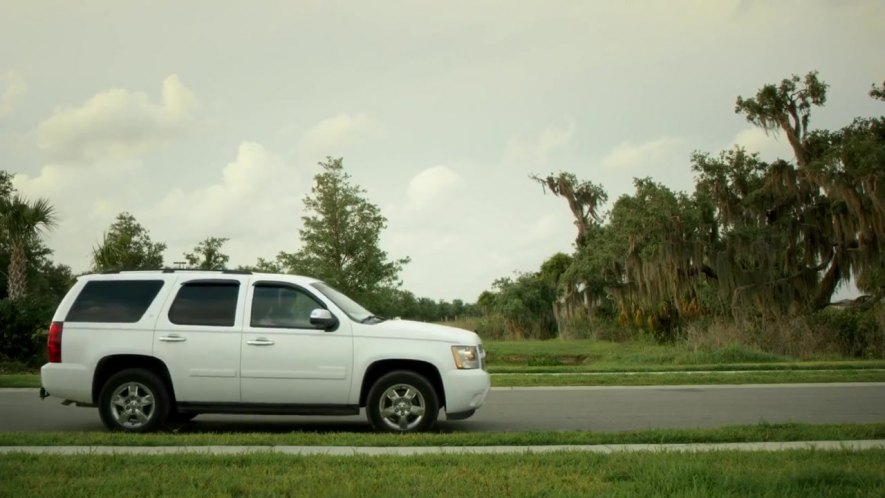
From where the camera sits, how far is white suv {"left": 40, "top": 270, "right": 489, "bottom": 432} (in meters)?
10.1

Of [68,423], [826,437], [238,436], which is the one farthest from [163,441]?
[826,437]

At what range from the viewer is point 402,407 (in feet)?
33.2

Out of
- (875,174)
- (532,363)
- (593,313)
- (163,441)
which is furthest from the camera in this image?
(593,313)

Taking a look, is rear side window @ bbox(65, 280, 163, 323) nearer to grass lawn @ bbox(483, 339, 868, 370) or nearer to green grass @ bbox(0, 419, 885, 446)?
green grass @ bbox(0, 419, 885, 446)

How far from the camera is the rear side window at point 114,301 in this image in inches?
414

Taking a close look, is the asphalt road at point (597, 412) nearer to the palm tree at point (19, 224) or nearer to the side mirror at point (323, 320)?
the side mirror at point (323, 320)

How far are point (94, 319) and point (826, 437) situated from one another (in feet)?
28.8

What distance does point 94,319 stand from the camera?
10492 millimetres

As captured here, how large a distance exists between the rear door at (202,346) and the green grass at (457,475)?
2.38 m

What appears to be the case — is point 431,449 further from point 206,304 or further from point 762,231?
point 762,231

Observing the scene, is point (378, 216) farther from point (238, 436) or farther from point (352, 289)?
point (238, 436)

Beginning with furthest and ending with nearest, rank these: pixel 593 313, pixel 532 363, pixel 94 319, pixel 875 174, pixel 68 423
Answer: pixel 593 313, pixel 875 174, pixel 532 363, pixel 68 423, pixel 94 319

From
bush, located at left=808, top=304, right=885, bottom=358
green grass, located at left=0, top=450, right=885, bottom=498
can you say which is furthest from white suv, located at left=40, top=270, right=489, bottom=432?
bush, located at left=808, top=304, right=885, bottom=358

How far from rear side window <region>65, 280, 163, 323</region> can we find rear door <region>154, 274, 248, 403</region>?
1.10ft
